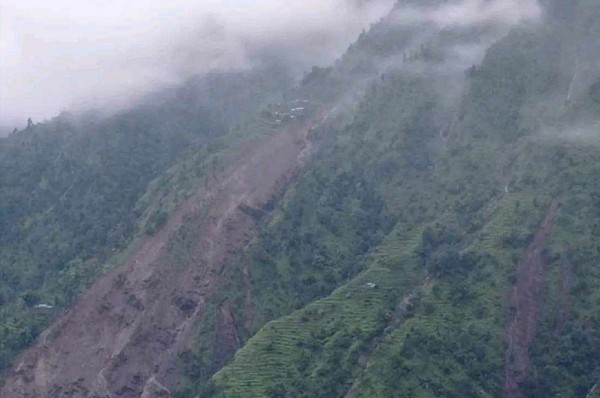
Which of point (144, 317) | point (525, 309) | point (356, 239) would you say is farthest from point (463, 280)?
point (144, 317)

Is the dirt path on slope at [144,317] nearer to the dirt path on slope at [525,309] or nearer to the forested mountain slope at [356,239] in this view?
the forested mountain slope at [356,239]

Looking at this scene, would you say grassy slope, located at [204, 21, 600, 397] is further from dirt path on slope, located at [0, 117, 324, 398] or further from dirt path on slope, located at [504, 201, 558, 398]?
dirt path on slope, located at [0, 117, 324, 398]

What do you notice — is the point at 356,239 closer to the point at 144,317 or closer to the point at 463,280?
the point at 463,280

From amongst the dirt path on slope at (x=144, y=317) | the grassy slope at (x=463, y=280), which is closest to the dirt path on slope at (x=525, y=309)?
the grassy slope at (x=463, y=280)

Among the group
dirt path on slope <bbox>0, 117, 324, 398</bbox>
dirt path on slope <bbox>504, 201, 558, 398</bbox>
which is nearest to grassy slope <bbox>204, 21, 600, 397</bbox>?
dirt path on slope <bbox>504, 201, 558, 398</bbox>

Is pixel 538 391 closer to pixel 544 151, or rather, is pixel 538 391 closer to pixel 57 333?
pixel 544 151

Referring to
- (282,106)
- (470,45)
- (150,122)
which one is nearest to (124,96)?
(150,122)
